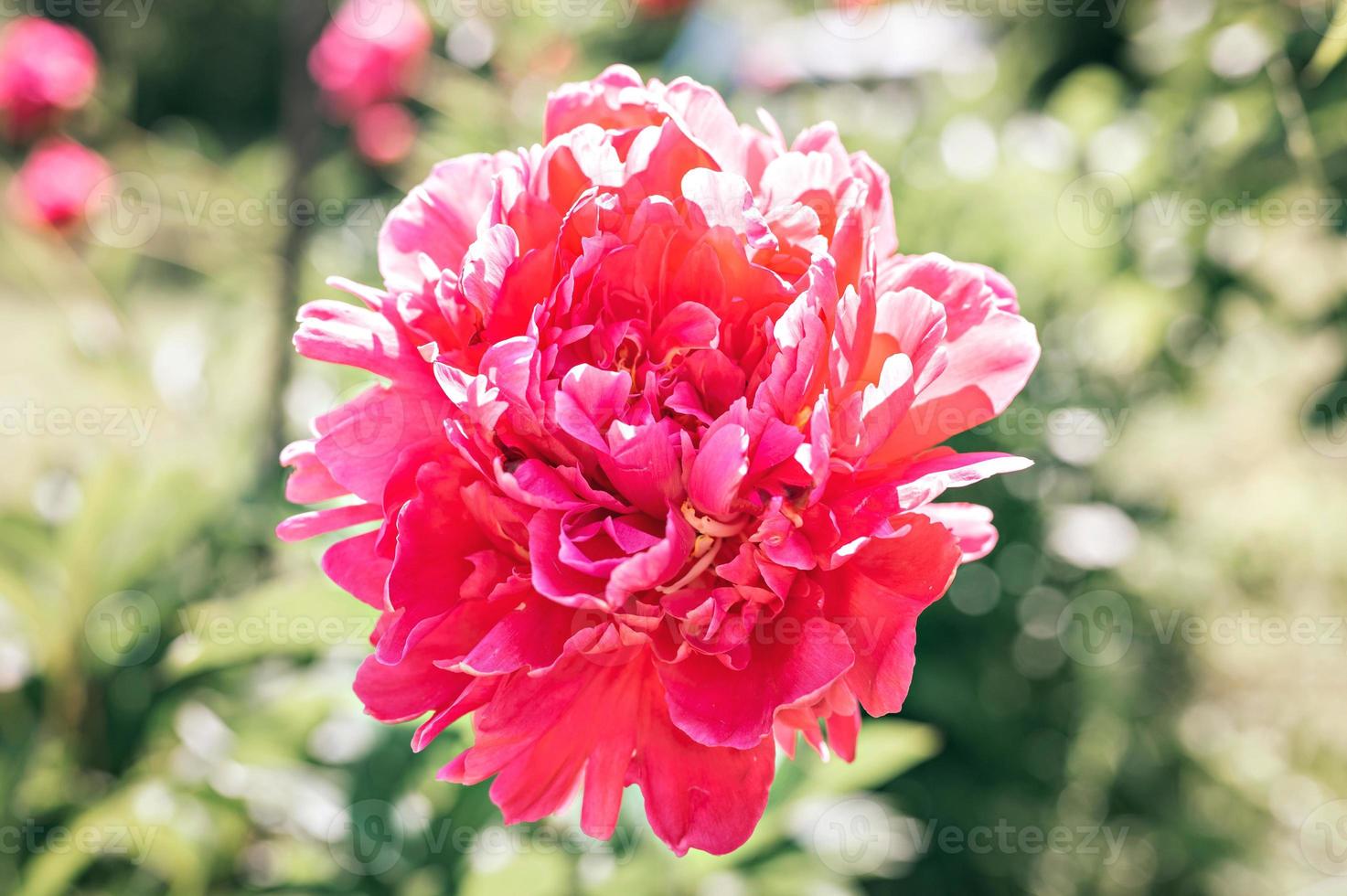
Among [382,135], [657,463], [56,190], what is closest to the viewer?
[657,463]

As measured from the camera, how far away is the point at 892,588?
528mm

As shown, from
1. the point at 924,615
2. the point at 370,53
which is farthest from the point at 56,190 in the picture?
the point at 924,615

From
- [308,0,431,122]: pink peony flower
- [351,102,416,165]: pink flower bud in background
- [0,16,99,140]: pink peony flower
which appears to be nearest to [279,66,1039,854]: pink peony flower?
[308,0,431,122]: pink peony flower

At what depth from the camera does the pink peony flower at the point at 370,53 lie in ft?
5.94

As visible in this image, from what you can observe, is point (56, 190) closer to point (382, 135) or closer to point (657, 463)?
point (382, 135)

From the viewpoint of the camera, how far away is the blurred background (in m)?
0.98

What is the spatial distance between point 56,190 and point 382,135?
65 centimetres

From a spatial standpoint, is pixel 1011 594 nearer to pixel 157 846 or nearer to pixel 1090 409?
pixel 1090 409

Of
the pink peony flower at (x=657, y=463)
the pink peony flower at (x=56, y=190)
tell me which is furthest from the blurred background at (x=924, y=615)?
the pink peony flower at (x=657, y=463)

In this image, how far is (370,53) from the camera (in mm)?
1891

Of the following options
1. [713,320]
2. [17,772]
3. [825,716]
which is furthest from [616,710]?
[17,772]

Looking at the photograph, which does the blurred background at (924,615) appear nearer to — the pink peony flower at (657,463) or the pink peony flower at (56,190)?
the pink peony flower at (56,190)

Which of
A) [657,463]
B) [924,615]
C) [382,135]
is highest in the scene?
[657,463]

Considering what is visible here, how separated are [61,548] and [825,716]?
111 cm
